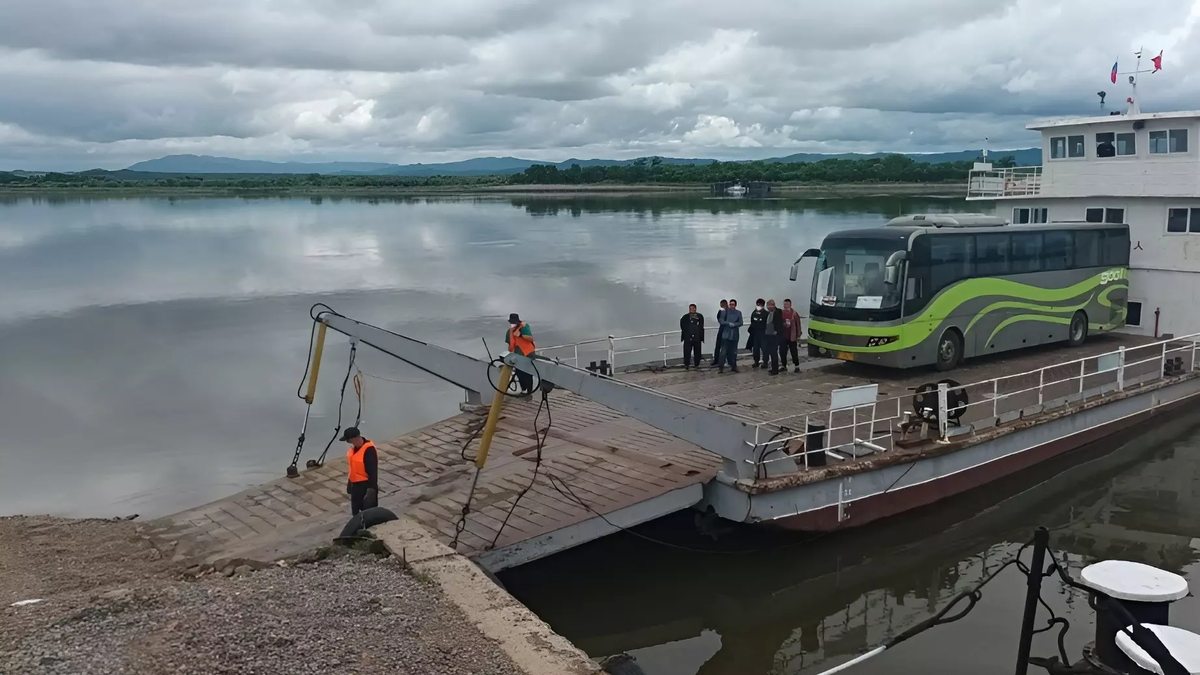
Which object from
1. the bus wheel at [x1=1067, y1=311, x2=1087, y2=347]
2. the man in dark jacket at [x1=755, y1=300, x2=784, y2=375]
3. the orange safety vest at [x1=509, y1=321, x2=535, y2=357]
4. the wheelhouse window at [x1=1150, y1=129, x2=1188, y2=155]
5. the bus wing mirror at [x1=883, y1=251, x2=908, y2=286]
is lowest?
the bus wheel at [x1=1067, y1=311, x2=1087, y2=347]

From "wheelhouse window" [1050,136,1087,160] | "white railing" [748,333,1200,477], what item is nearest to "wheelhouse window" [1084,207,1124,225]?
"wheelhouse window" [1050,136,1087,160]

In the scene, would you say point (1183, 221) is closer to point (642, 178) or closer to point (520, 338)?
point (520, 338)

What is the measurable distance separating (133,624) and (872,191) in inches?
5300

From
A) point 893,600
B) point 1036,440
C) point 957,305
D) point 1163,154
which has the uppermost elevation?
point 1163,154

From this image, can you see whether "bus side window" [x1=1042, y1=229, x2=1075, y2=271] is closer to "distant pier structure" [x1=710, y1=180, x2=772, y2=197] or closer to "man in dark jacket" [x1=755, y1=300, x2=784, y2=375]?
"man in dark jacket" [x1=755, y1=300, x2=784, y2=375]

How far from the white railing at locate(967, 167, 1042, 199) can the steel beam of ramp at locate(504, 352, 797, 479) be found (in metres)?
15.1

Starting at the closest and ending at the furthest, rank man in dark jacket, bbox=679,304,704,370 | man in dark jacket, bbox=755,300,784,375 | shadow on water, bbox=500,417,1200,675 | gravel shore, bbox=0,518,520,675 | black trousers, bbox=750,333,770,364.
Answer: gravel shore, bbox=0,518,520,675 < shadow on water, bbox=500,417,1200,675 < man in dark jacket, bbox=755,300,784,375 < black trousers, bbox=750,333,770,364 < man in dark jacket, bbox=679,304,704,370

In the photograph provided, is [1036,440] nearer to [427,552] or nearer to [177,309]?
[427,552]

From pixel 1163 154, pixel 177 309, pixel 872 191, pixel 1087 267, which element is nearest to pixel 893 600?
pixel 1087 267

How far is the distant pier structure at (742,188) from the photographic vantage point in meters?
135

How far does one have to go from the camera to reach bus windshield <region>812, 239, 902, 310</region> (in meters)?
14.9

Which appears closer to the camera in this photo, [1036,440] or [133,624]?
[133,624]

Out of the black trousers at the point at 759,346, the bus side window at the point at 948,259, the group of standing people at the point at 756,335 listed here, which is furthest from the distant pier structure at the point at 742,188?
the group of standing people at the point at 756,335

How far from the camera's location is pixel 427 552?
797 cm
